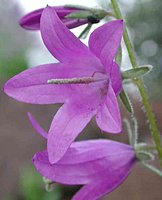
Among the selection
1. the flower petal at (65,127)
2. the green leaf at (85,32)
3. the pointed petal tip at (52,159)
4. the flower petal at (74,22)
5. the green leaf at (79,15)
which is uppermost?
the green leaf at (79,15)

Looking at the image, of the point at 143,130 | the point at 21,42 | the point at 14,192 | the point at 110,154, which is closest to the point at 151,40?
the point at 21,42

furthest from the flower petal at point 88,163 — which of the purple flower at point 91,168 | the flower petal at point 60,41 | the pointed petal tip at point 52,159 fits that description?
the flower petal at point 60,41

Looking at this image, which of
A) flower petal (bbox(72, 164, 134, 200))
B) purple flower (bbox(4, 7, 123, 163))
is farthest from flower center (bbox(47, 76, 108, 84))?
flower petal (bbox(72, 164, 134, 200))

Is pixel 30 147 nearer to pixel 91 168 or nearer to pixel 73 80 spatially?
pixel 91 168

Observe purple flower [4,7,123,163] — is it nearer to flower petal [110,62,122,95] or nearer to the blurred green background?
flower petal [110,62,122,95]

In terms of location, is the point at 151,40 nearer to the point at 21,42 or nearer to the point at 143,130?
the point at 21,42

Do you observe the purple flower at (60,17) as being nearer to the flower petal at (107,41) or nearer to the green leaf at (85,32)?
the green leaf at (85,32)

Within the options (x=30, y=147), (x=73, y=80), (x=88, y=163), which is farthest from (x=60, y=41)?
(x=30, y=147)
